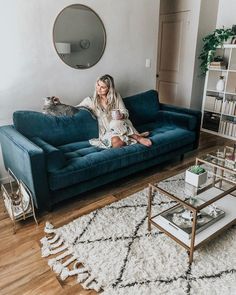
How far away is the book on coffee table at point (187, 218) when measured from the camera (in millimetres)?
1651

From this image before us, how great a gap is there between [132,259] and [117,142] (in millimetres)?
1198

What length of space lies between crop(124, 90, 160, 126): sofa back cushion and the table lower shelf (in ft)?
4.92

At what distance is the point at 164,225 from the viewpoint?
1.72 m

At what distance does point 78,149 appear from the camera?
252 cm

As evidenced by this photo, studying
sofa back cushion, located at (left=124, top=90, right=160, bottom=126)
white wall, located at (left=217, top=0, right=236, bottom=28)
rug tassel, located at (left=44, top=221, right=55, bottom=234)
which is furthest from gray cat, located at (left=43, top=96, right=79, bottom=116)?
white wall, located at (left=217, top=0, right=236, bottom=28)

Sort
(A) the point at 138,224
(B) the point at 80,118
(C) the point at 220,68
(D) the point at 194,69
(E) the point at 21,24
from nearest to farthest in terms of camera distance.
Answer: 1. (A) the point at 138,224
2. (E) the point at 21,24
3. (B) the point at 80,118
4. (C) the point at 220,68
5. (D) the point at 194,69

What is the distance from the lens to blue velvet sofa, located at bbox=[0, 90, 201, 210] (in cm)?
198

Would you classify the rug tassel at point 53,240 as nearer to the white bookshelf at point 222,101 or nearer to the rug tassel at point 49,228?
the rug tassel at point 49,228

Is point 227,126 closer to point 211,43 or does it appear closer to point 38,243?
point 211,43

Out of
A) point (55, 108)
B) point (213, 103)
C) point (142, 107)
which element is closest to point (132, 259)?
point (55, 108)

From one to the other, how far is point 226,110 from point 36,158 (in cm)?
325

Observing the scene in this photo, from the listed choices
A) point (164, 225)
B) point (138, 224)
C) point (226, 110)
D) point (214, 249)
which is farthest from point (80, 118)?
point (226, 110)

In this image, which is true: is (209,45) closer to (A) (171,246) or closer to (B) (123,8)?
(B) (123,8)

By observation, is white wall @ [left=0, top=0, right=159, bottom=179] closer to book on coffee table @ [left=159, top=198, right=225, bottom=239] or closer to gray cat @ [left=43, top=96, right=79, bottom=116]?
gray cat @ [left=43, top=96, right=79, bottom=116]
